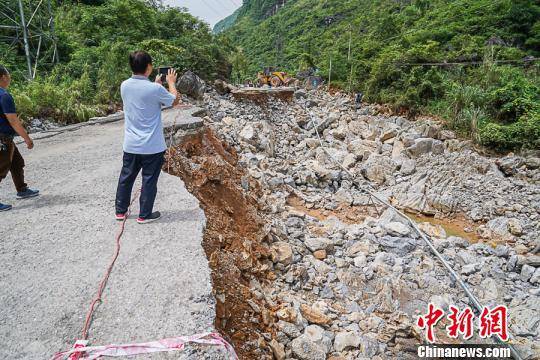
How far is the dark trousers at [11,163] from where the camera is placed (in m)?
3.83

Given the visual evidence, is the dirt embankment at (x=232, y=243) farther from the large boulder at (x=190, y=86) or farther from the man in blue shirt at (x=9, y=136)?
the large boulder at (x=190, y=86)

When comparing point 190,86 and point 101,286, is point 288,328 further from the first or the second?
point 190,86

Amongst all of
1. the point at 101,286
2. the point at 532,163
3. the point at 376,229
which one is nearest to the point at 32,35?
the point at 101,286

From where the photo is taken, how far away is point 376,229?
247 inches

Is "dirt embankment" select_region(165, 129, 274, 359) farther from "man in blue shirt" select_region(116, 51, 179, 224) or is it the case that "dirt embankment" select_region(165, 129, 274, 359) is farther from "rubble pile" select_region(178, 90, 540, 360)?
"man in blue shirt" select_region(116, 51, 179, 224)

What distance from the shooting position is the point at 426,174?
9.27m

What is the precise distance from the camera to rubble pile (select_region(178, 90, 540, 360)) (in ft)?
12.7

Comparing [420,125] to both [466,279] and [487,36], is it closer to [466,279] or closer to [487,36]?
[466,279]

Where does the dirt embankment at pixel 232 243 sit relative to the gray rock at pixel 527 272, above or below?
above

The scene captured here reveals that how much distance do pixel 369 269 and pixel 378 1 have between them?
4883cm

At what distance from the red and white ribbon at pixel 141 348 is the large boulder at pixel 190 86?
10846 mm

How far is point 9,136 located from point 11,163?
1.19 feet

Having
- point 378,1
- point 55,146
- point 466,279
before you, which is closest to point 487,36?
point 466,279

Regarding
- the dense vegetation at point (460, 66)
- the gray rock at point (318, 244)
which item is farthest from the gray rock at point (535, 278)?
the dense vegetation at point (460, 66)
